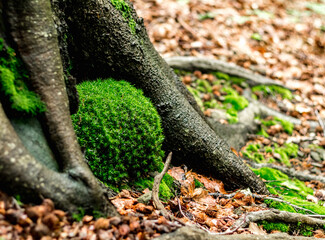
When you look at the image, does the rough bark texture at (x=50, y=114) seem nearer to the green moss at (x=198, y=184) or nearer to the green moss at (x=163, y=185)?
the green moss at (x=163, y=185)

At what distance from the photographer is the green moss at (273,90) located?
6.27m

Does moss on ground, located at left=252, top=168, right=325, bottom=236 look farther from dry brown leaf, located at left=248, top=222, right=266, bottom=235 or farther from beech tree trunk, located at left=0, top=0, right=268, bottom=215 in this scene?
beech tree trunk, located at left=0, top=0, right=268, bottom=215

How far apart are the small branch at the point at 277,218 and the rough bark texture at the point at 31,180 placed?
153cm

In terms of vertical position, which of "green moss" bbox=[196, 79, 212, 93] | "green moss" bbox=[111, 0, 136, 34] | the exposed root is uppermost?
"green moss" bbox=[111, 0, 136, 34]

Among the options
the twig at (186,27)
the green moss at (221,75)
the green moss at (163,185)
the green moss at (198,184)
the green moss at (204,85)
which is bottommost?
the green moss at (198,184)

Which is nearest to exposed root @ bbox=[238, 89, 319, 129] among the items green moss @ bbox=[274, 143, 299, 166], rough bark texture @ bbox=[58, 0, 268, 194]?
green moss @ bbox=[274, 143, 299, 166]

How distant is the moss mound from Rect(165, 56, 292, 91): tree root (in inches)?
108

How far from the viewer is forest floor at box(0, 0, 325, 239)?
184 centimetres

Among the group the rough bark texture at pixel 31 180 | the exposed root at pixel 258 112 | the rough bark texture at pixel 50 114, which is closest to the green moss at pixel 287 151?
the exposed root at pixel 258 112

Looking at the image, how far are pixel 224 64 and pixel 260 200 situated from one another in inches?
139

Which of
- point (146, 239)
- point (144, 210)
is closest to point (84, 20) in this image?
point (144, 210)

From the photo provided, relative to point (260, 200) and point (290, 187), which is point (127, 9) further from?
point (290, 187)

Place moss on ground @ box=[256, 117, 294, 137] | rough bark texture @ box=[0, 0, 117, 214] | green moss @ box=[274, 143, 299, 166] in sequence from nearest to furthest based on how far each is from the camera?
rough bark texture @ box=[0, 0, 117, 214]
green moss @ box=[274, 143, 299, 166]
moss on ground @ box=[256, 117, 294, 137]

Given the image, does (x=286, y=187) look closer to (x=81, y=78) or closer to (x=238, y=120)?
(x=238, y=120)
